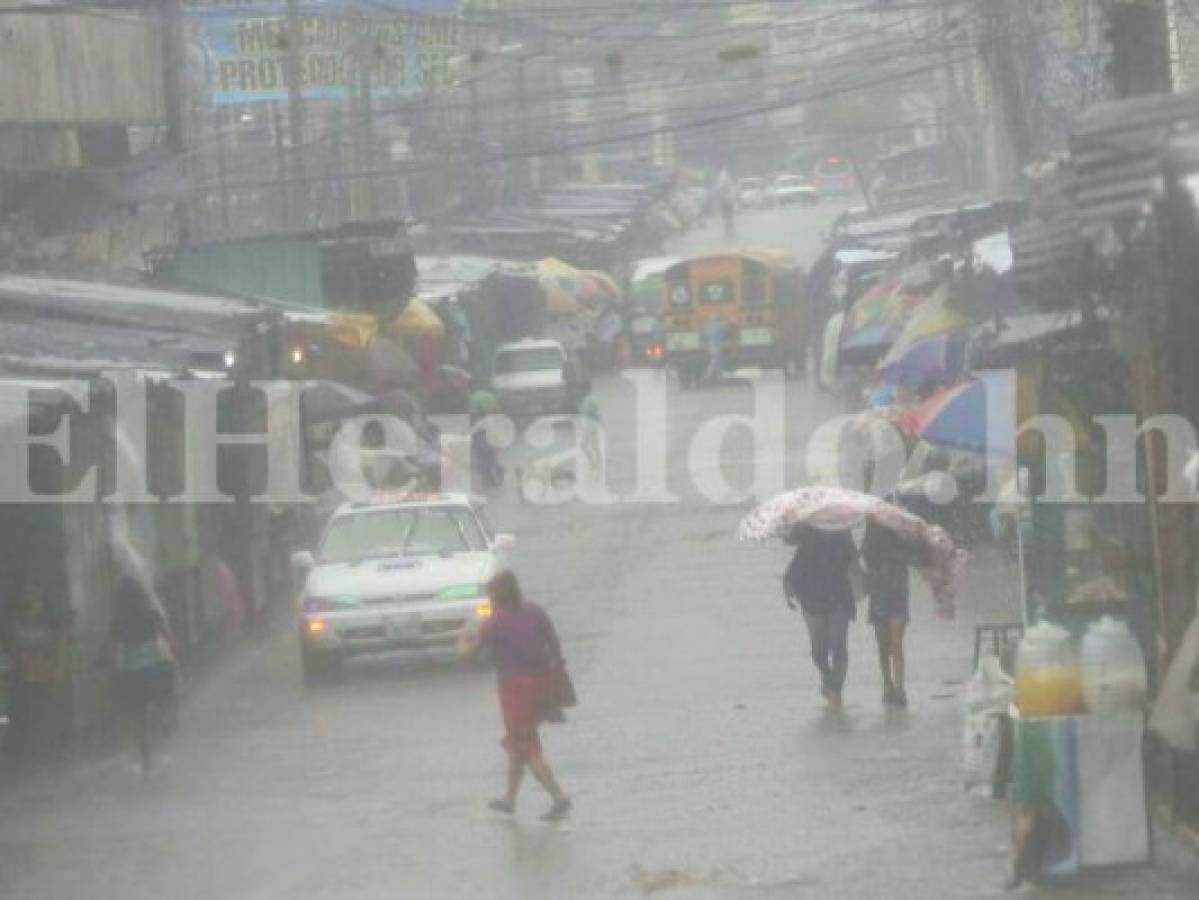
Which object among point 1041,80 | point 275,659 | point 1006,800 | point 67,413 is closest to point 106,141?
point 1041,80

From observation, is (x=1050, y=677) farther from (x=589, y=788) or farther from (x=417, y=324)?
(x=417, y=324)

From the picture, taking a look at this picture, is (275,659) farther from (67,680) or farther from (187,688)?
(67,680)

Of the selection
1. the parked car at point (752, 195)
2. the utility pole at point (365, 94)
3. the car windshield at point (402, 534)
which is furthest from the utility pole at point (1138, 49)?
the parked car at point (752, 195)

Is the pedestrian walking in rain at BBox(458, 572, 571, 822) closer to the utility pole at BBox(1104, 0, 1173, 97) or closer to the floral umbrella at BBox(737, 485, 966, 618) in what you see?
the floral umbrella at BBox(737, 485, 966, 618)

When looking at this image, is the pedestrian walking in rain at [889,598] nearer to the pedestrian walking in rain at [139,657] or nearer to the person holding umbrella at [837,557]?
the person holding umbrella at [837,557]

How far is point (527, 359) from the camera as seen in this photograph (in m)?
56.5

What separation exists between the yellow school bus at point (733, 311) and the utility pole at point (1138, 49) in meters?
45.5

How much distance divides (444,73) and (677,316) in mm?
10850

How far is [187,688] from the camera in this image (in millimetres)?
25484

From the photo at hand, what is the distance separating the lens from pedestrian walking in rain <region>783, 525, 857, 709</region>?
21422 millimetres

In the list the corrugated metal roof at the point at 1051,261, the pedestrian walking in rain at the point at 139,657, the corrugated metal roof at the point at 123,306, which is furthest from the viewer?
the corrugated metal roof at the point at 123,306

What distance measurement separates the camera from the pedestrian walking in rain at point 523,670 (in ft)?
56.0

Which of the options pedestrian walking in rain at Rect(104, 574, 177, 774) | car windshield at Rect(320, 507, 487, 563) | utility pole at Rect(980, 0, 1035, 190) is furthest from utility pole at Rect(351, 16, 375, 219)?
pedestrian walking in rain at Rect(104, 574, 177, 774)

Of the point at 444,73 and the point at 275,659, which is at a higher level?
the point at 444,73
